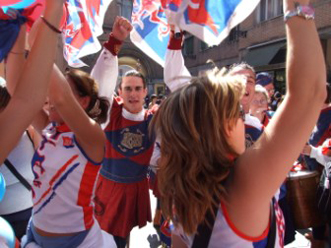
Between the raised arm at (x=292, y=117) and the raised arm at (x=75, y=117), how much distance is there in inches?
29.8

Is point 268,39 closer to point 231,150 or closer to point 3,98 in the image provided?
point 3,98

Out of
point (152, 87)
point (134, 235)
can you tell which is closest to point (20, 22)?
point (134, 235)

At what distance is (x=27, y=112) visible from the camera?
83 centimetres

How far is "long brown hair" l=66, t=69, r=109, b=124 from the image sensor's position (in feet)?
4.99

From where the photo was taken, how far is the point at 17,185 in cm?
191

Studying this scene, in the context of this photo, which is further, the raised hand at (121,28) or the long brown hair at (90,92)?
the raised hand at (121,28)

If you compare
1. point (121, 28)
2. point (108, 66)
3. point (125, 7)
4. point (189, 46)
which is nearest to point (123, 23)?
point (121, 28)

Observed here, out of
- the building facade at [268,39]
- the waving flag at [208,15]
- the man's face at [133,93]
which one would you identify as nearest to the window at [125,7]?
the building facade at [268,39]

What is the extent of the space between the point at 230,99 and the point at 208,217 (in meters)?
0.37

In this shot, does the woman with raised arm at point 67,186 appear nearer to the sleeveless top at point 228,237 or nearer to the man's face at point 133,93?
the sleeveless top at point 228,237

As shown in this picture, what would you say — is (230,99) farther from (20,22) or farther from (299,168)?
(299,168)

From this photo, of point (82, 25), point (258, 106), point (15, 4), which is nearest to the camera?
point (15, 4)

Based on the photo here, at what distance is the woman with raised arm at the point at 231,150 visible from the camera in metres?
0.79

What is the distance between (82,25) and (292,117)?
139cm
